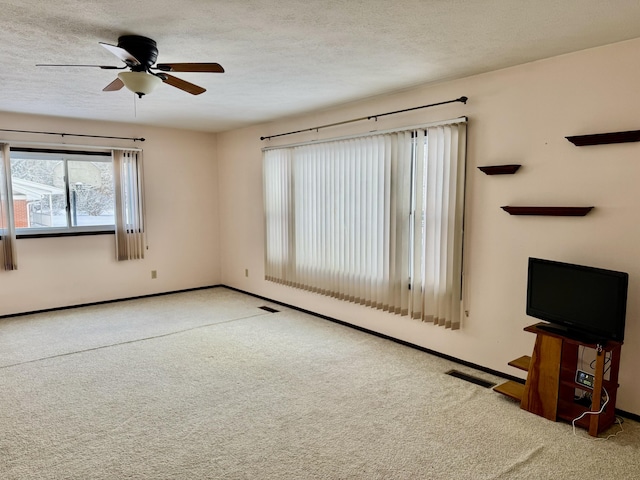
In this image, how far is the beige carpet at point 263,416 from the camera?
7.52 feet

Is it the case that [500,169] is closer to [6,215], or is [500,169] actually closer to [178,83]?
[178,83]

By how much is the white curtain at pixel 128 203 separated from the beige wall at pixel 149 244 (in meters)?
0.16

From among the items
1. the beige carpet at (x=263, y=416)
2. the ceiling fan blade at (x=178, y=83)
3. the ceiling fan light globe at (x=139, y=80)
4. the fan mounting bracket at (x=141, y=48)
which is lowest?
the beige carpet at (x=263, y=416)

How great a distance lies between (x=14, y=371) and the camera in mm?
3547

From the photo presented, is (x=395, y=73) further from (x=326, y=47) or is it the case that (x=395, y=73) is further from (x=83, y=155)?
(x=83, y=155)

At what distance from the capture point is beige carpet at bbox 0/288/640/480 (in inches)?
90.3

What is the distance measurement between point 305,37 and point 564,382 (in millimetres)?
2736

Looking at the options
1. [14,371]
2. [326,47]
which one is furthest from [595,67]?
[14,371]

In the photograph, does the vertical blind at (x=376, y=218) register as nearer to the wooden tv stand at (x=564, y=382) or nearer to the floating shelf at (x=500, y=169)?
the floating shelf at (x=500, y=169)

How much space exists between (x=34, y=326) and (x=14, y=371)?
4.67ft

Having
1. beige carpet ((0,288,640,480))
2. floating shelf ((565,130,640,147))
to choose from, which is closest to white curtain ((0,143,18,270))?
beige carpet ((0,288,640,480))

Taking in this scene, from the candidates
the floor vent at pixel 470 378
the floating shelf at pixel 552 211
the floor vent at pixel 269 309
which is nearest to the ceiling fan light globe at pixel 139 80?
the floating shelf at pixel 552 211

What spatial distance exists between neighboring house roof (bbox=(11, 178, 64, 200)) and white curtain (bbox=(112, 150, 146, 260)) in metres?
0.71

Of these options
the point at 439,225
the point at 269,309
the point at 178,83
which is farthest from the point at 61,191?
the point at 439,225
